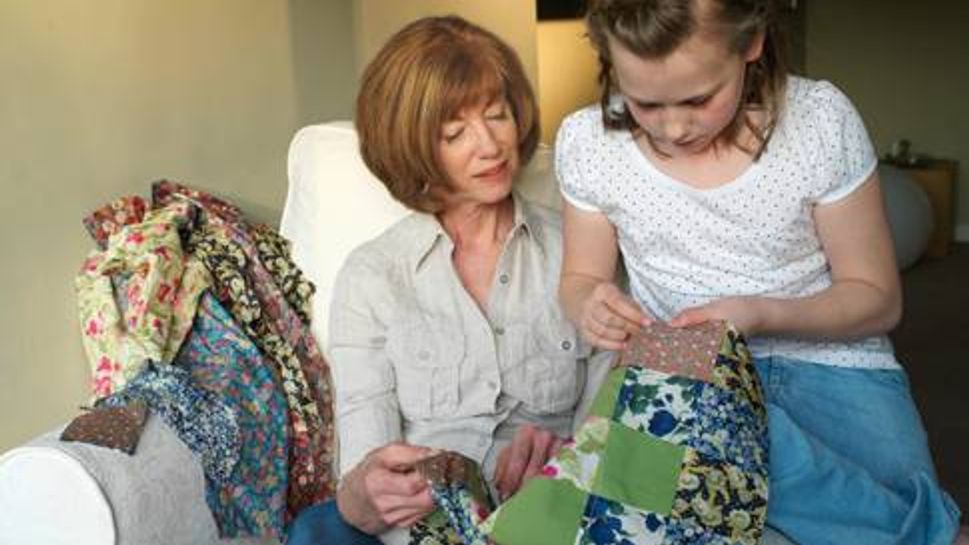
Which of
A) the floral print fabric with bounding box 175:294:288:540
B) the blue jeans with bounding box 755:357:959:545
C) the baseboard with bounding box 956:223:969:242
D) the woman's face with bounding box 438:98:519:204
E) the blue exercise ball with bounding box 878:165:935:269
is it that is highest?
the woman's face with bounding box 438:98:519:204

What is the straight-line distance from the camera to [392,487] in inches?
56.8

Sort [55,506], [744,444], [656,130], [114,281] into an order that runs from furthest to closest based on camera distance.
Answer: [114,281] → [55,506] → [656,130] → [744,444]

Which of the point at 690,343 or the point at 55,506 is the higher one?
the point at 690,343

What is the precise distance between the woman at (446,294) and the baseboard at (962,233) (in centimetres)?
456

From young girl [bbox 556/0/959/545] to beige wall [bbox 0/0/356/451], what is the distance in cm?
105

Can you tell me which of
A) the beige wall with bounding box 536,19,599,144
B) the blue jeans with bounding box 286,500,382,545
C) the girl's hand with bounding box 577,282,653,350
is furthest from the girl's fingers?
the beige wall with bounding box 536,19,599,144

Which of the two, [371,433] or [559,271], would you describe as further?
[559,271]

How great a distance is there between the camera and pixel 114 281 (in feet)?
6.87

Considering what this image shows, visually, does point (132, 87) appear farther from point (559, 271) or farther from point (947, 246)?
point (947, 246)

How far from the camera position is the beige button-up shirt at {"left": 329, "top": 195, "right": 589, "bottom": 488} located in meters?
1.67

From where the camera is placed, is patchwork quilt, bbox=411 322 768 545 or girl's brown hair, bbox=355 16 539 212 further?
girl's brown hair, bbox=355 16 539 212

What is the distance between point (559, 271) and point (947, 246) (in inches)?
170

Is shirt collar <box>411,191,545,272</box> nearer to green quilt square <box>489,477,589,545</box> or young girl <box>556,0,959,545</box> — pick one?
young girl <box>556,0,959,545</box>

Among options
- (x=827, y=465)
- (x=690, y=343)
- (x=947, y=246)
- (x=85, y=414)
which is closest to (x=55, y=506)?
(x=85, y=414)
